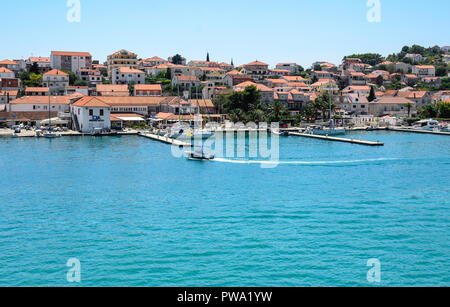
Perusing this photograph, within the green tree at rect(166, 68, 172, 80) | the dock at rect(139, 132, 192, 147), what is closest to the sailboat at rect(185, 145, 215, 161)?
the dock at rect(139, 132, 192, 147)

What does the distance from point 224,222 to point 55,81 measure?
271ft

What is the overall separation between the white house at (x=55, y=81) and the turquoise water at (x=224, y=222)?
58.7 meters

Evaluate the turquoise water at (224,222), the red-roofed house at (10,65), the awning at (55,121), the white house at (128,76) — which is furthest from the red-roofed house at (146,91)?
the turquoise water at (224,222)

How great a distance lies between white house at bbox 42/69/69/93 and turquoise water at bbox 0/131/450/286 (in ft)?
193

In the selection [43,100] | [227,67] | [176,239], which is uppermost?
[227,67]

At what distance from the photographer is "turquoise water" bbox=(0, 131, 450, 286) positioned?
48.9 ft

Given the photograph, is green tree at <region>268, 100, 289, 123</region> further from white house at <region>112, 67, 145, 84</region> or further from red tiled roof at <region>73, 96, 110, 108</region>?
white house at <region>112, 67, 145, 84</region>

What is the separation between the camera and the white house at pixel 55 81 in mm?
92000

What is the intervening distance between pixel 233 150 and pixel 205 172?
13220 millimetres

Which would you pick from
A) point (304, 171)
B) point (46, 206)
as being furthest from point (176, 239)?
point (304, 171)

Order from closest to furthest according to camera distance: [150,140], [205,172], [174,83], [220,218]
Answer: [220,218]
[205,172]
[150,140]
[174,83]

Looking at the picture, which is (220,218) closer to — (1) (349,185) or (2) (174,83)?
(1) (349,185)

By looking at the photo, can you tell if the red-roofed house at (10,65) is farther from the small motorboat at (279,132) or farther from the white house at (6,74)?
the small motorboat at (279,132)

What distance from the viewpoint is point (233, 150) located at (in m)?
47.4
